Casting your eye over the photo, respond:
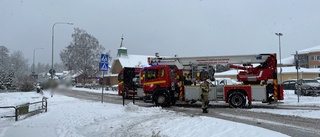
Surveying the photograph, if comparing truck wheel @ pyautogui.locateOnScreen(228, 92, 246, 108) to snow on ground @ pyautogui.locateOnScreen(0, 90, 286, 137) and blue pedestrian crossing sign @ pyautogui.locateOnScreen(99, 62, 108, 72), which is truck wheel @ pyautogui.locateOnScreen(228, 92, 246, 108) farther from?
blue pedestrian crossing sign @ pyautogui.locateOnScreen(99, 62, 108, 72)

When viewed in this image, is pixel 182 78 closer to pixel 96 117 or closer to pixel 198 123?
pixel 96 117

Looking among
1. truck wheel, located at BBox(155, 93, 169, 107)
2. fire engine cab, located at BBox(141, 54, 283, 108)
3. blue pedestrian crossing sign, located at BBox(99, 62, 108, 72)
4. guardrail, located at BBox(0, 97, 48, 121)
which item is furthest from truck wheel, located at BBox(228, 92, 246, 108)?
guardrail, located at BBox(0, 97, 48, 121)

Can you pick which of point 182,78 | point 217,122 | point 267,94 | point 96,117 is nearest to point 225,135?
point 217,122

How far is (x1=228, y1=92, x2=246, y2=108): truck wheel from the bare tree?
45907 millimetres

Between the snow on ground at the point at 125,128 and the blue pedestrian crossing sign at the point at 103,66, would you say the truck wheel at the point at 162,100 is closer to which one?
the blue pedestrian crossing sign at the point at 103,66

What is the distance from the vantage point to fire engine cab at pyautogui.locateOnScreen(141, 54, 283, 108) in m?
18.0

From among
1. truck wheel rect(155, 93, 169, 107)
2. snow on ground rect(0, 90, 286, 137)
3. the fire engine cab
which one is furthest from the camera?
truck wheel rect(155, 93, 169, 107)

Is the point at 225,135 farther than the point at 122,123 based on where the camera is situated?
No

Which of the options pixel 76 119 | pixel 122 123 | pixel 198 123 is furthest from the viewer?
pixel 76 119

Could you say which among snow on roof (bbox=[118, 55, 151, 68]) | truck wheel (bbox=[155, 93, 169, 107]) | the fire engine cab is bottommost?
truck wheel (bbox=[155, 93, 169, 107])

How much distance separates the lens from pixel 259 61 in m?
18.8

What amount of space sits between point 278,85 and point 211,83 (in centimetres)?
359

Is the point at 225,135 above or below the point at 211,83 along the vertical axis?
below

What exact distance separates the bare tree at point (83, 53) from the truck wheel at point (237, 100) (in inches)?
1807
